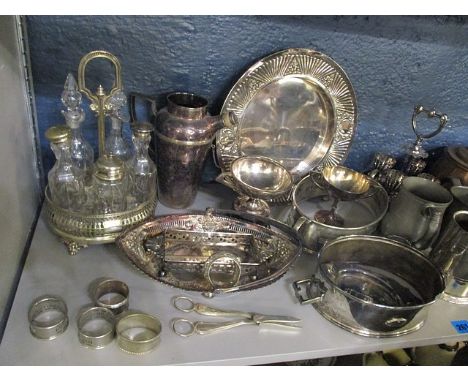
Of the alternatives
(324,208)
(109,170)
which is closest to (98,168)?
(109,170)

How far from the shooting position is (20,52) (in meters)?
0.86

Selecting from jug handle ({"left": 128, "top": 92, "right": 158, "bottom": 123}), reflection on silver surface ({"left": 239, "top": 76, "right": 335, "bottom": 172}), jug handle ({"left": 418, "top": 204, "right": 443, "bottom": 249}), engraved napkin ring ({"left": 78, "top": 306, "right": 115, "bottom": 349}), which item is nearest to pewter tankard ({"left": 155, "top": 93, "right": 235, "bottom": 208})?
jug handle ({"left": 128, "top": 92, "right": 158, "bottom": 123})

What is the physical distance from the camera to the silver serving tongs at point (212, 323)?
0.76 meters

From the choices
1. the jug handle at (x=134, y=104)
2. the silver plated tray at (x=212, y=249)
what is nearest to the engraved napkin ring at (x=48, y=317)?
the silver plated tray at (x=212, y=249)

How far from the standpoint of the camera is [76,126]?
0.85m

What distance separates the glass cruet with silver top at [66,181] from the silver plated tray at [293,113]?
1.10 ft

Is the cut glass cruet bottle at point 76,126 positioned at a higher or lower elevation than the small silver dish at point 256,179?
higher

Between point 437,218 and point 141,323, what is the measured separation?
0.65 m

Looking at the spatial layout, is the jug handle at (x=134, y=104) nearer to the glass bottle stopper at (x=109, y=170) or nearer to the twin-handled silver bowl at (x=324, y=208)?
the glass bottle stopper at (x=109, y=170)

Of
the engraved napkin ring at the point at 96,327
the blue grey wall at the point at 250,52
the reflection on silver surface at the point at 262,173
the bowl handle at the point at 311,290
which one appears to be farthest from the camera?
the reflection on silver surface at the point at 262,173

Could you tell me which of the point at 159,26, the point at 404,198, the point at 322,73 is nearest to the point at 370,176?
the point at 404,198

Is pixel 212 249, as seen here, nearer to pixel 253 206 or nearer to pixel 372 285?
pixel 253 206

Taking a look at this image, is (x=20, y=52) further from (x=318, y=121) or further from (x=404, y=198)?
(x=404, y=198)

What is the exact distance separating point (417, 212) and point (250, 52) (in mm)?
517
